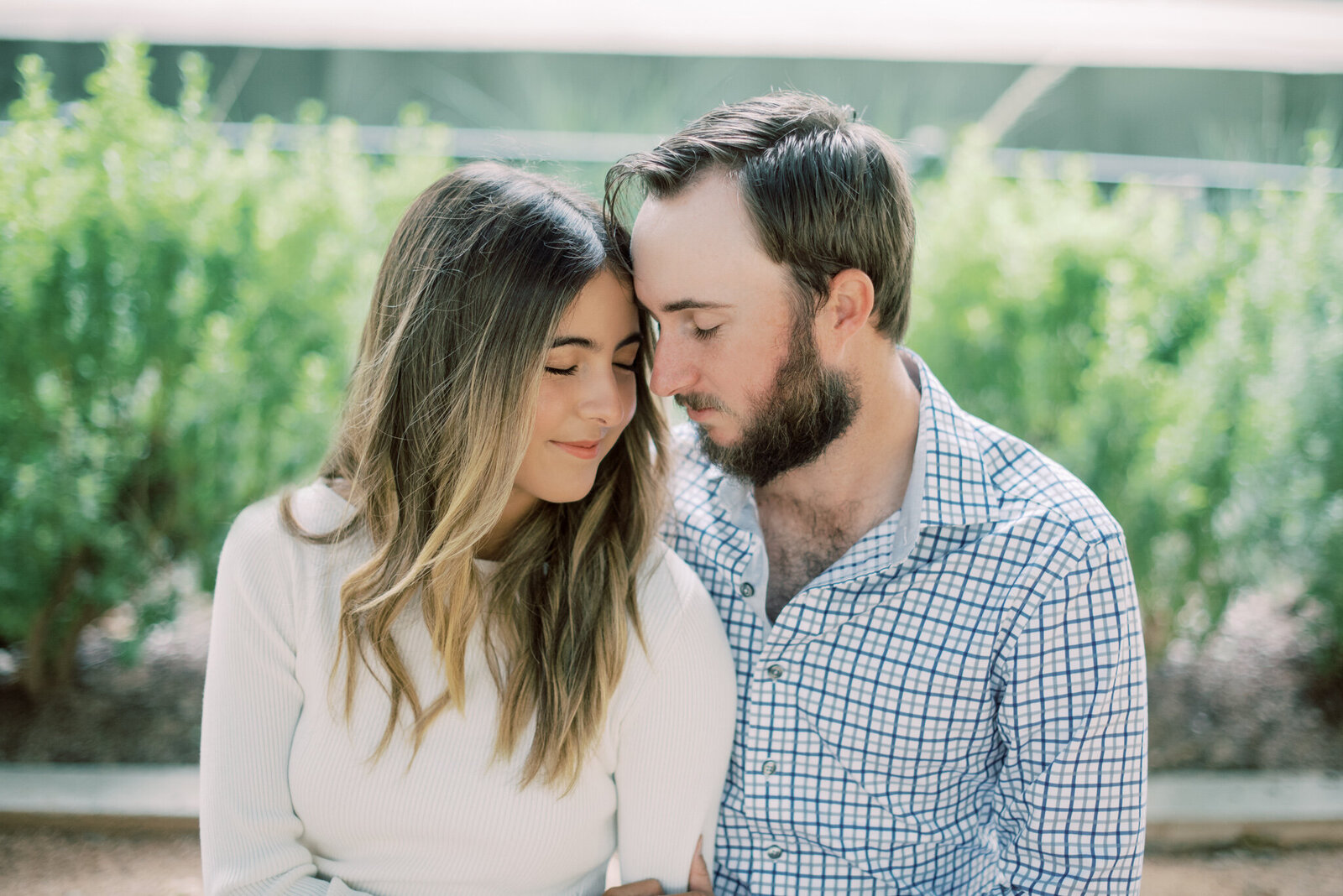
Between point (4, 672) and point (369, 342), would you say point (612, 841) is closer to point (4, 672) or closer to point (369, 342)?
point (369, 342)

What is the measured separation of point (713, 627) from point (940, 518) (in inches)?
17.7

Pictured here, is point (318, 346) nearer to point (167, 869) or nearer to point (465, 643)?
point (167, 869)

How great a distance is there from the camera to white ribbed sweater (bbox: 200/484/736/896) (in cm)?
171

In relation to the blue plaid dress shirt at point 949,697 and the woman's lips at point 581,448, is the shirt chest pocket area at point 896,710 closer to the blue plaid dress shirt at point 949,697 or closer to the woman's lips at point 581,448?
the blue plaid dress shirt at point 949,697

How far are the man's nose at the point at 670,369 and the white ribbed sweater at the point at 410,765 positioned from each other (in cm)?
40

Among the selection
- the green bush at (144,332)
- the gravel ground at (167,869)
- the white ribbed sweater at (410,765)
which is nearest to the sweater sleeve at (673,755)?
the white ribbed sweater at (410,765)

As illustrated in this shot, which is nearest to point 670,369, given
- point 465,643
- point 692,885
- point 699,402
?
point 699,402

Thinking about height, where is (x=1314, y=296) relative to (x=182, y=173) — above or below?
below

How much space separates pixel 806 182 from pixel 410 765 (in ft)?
4.07

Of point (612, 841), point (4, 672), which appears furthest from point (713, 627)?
point (4, 672)

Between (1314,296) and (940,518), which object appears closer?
(940,518)

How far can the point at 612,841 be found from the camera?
1.89m

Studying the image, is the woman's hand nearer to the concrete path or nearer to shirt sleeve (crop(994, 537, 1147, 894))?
shirt sleeve (crop(994, 537, 1147, 894))

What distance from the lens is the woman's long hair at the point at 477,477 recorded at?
5.68 ft
